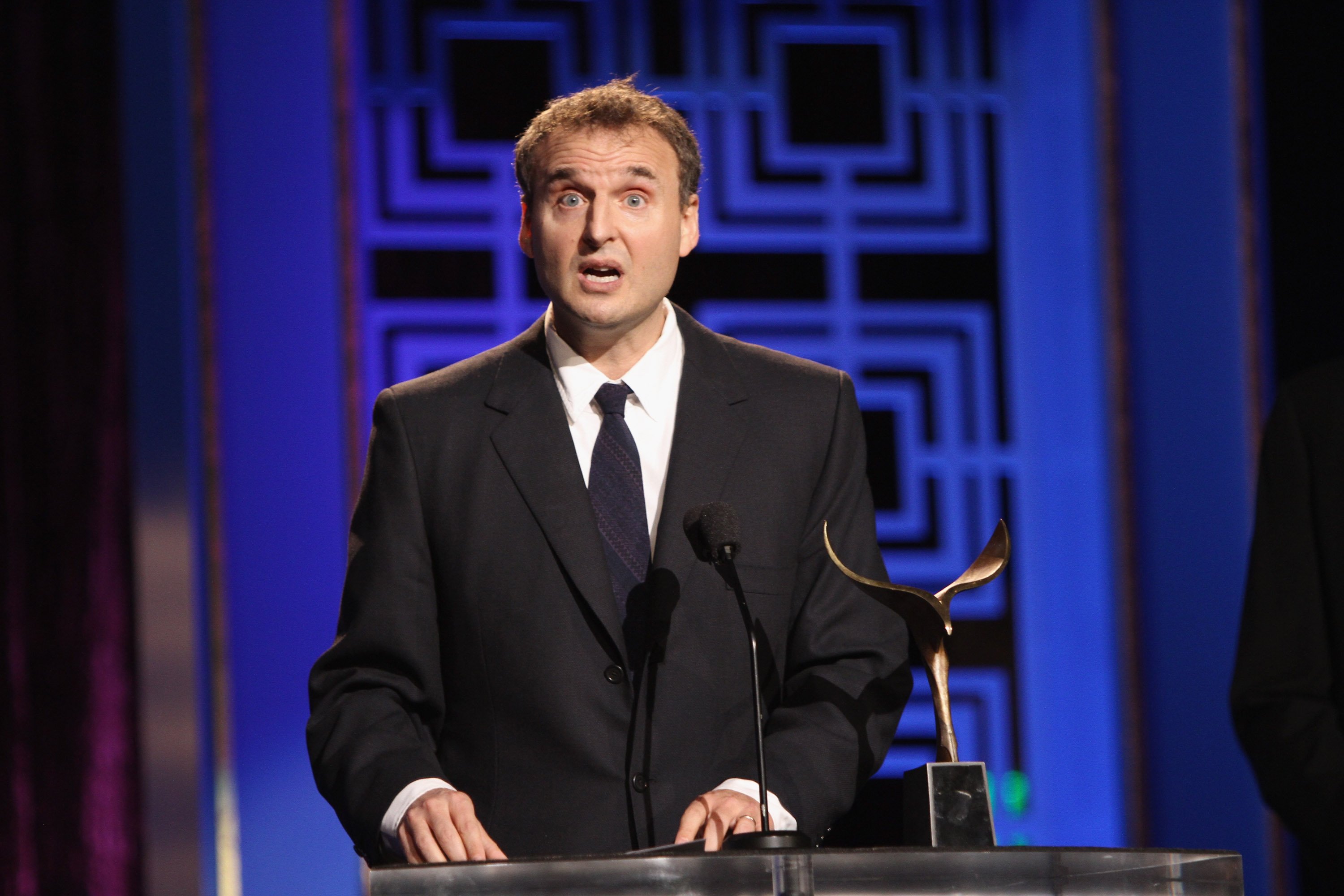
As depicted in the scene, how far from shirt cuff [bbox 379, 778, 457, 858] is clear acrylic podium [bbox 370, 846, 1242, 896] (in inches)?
16.4

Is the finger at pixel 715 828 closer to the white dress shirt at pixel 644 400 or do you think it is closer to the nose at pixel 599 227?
the white dress shirt at pixel 644 400

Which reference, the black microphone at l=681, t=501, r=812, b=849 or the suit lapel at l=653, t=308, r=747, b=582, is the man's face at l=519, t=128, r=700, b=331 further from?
the black microphone at l=681, t=501, r=812, b=849

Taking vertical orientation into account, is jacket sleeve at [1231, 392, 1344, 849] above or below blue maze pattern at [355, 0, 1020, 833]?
below

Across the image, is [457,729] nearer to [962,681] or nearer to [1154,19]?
[962,681]

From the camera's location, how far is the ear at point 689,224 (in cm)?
207

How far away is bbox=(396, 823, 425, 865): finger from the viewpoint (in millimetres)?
1594

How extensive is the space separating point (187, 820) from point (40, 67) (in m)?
1.62

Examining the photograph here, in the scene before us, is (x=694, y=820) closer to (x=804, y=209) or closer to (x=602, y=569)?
(x=602, y=569)

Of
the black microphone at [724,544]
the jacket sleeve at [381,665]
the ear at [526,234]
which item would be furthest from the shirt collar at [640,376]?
the black microphone at [724,544]

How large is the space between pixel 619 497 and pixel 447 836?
0.51m

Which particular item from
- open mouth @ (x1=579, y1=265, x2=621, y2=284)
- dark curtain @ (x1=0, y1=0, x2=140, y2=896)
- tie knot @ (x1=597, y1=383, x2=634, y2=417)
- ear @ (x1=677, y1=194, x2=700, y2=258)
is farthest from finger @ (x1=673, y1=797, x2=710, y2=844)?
dark curtain @ (x1=0, y1=0, x2=140, y2=896)

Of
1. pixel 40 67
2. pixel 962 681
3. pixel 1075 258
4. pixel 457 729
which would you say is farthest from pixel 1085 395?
pixel 40 67

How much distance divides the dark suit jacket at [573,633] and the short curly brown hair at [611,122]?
27cm

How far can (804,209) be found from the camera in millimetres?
3547
